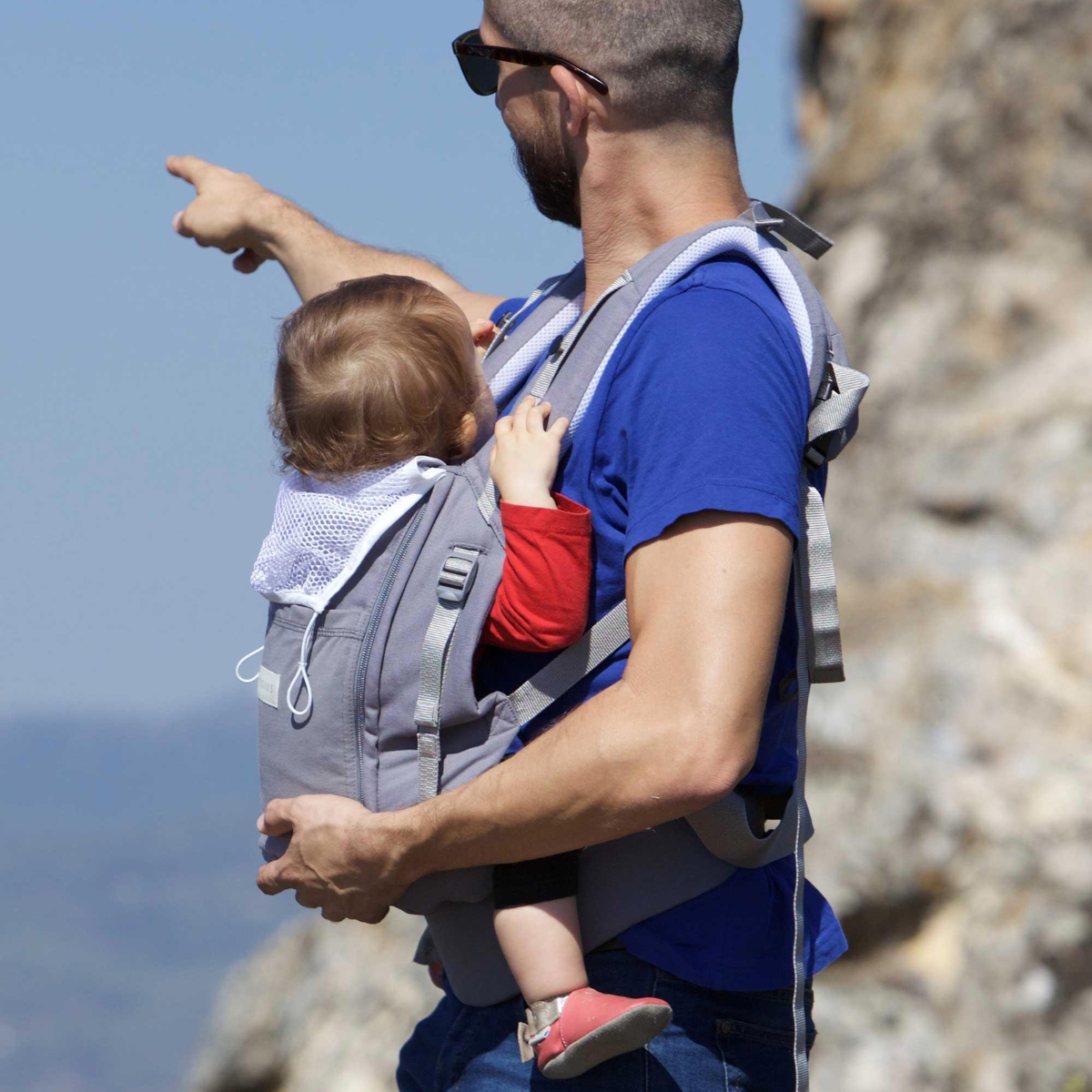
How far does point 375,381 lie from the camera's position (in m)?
2.26

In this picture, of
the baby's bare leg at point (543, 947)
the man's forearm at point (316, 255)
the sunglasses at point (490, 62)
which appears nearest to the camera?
the baby's bare leg at point (543, 947)

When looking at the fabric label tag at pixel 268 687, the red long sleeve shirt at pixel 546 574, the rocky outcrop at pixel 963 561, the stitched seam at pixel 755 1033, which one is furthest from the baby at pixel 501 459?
the rocky outcrop at pixel 963 561

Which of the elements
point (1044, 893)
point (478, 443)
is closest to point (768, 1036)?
point (478, 443)

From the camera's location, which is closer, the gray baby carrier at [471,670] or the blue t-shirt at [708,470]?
the blue t-shirt at [708,470]

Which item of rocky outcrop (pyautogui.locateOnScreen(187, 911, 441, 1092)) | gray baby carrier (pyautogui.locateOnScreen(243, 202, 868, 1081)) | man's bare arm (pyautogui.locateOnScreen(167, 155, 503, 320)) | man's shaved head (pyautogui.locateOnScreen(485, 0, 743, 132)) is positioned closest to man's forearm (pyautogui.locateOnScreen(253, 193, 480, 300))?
man's bare arm (pyautogui.locateOnScreen(167, 155, 503, 320))

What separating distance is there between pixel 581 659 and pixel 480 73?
1201 millimetres

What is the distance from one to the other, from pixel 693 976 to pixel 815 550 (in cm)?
74

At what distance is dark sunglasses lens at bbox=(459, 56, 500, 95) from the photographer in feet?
8.18

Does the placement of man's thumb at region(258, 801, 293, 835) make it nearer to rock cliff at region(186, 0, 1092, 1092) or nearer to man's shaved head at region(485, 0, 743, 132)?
man's shaved head at region(485, 0, 743, 132)

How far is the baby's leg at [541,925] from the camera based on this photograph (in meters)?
2.08

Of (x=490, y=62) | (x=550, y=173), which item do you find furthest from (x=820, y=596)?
(x=490, y=62)

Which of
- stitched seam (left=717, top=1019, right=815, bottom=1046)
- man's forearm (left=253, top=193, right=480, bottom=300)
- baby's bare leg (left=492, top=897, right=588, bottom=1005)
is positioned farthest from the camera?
man's forearm (left=253, top=193, right=480, bottom=300)

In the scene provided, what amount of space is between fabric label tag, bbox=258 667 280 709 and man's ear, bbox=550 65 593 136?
3.71 ft

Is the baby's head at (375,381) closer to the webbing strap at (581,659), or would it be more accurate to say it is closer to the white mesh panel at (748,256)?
the white mesh panel at (748,256)
